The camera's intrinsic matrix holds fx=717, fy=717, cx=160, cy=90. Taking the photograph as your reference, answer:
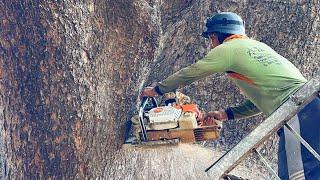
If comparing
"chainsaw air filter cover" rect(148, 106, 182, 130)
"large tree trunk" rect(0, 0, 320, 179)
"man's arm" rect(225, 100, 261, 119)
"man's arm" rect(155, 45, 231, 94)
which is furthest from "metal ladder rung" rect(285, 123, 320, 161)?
"large tree trunk" rect(0, 0, 320, 179)

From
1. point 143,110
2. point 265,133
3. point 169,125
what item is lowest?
point 169,125

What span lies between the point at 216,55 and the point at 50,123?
1358mm

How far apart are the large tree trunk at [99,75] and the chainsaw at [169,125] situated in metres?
0.13

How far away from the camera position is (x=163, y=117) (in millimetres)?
5598

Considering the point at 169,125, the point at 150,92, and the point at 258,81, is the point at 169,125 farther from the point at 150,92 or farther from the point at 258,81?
the point at 258,81

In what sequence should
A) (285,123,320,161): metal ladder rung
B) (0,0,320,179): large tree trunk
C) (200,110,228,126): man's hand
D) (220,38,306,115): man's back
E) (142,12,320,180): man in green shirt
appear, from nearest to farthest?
(285,123,320,161): metal ladder rung
(142,12,320,180): man in green shirt
(220,38,306,115): man's back
(0,0,320,179): large tree trunk
(200,110,228,126): man's hand

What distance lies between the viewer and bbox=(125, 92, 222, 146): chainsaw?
18.4ft

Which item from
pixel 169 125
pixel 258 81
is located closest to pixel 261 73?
pixel 258 81

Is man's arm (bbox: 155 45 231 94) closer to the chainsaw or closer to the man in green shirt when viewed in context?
the man in green shirt

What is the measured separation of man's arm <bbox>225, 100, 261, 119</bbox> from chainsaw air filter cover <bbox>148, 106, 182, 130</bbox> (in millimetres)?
418

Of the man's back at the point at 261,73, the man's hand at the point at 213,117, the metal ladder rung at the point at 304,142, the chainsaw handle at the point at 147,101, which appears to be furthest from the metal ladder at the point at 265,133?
the chainsaw handle at the point at 147,101

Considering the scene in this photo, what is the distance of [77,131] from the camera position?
5.53 m

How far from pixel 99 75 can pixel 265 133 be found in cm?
178

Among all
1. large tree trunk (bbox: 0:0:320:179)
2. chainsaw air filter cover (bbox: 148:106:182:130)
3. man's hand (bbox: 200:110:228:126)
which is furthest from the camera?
man's hand (bbox: 200:110:228:126)
